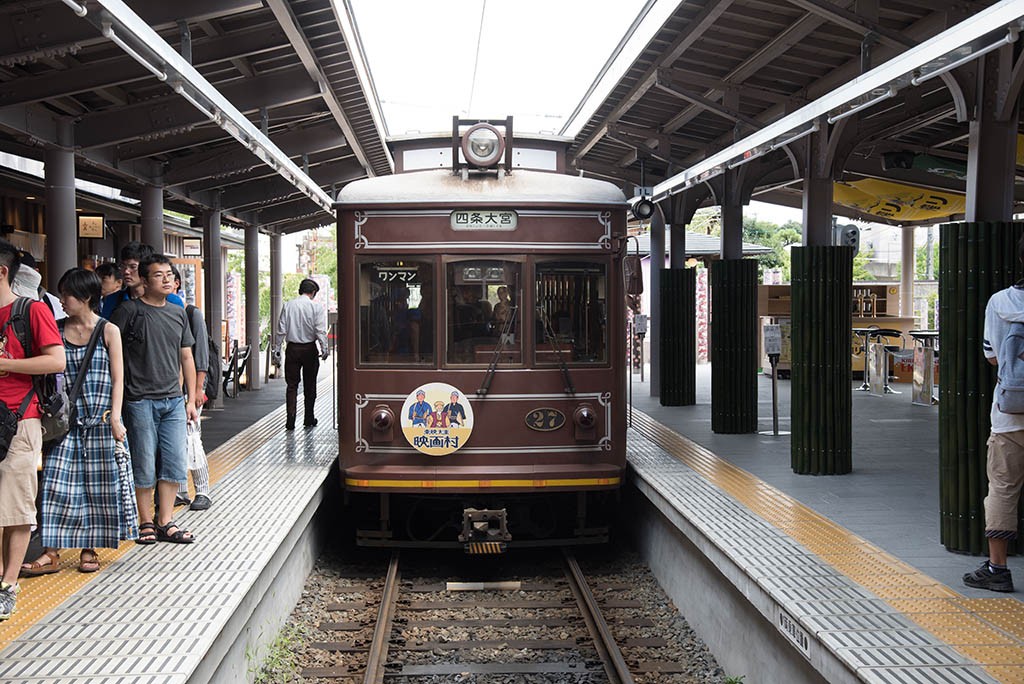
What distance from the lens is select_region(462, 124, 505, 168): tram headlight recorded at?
831 cm

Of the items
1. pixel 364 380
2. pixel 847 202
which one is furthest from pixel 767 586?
pixel 847 202

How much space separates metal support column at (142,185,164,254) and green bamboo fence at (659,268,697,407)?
258 inches

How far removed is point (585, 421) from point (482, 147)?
7.37 feet

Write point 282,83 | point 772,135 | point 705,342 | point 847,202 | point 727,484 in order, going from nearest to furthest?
point 772,135 < point 727,484 < point 282,83 < point 847,202 < point 705,342

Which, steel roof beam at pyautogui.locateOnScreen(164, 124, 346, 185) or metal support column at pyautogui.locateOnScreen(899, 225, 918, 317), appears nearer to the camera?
steel roof beam at pyautogui.locateOnScreen(164, 124, 346, 185)

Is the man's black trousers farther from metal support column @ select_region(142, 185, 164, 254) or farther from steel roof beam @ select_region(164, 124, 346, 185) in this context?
steel roof beam @ select_region(164, 124, 346, 185)

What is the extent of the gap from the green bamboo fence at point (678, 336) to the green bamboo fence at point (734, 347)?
2.26 m

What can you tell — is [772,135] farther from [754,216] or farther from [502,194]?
[754,216]

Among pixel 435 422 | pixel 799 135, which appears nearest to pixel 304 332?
pixel 435 422

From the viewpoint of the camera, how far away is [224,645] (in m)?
4.99

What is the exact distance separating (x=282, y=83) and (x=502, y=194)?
130 inches

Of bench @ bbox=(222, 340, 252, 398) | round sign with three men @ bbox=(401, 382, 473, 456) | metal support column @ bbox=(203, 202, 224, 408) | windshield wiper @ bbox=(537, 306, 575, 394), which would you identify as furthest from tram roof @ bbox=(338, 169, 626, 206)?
bench @ bbox=(222, 340, 252, 398)

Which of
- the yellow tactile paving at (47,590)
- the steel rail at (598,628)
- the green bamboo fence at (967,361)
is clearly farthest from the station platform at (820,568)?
the yellow tactile paving at (47,590)

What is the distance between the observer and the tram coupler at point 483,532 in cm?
798
